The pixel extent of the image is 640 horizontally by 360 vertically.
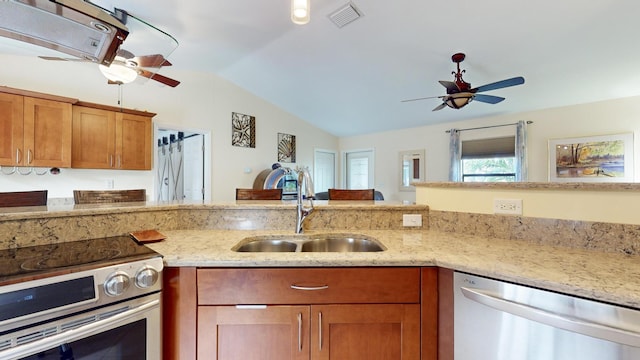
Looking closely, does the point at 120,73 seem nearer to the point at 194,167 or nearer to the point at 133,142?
the point at 133,142

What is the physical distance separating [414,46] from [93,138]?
12.2ft

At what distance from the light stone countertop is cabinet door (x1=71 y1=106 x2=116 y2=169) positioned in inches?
93.0

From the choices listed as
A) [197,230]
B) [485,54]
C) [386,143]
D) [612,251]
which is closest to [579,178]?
[485,54]

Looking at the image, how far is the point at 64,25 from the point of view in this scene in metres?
1.08

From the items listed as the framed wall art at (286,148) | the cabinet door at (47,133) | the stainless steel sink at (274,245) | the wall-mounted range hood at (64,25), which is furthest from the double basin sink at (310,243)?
the framed wall art at (286,148)

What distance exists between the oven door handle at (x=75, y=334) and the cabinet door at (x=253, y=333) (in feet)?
0.66

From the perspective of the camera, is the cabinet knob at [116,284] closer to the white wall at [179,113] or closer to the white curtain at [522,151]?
the white wall at [179,113]

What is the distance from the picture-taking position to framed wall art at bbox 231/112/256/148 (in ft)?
14.6

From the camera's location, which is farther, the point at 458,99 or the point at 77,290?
the point at 458,99

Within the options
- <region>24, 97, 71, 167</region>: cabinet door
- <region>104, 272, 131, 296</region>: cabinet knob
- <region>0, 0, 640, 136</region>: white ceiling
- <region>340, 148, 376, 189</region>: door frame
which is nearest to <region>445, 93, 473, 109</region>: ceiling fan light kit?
<region>0, 0, 640, 136</region>: white ceiling

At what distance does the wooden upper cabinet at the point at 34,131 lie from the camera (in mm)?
2402

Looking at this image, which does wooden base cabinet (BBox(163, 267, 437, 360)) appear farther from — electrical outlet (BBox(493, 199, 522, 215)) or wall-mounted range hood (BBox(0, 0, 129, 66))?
wall-mounted range hood (BBox(0, 0, 129, 66))

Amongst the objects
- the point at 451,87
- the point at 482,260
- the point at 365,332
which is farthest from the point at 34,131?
the point at 451,87

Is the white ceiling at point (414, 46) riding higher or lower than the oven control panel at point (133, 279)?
higher
